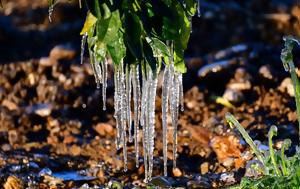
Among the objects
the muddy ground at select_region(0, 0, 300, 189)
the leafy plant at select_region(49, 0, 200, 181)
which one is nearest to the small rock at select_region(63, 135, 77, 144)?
the muddy ground at select_region(0, 0, 300, 189)

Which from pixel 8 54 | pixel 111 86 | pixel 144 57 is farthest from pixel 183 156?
pixel 8 54

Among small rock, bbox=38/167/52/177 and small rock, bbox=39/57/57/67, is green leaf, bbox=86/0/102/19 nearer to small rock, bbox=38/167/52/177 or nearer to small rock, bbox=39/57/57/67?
small rock, bbox=38/167/52/177

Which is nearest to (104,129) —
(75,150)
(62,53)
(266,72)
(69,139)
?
(69,139)

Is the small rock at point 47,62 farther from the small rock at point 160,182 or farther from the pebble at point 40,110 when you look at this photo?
the small rock at point 160,182

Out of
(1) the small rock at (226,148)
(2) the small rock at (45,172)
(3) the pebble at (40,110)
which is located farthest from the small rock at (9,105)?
(1) the small rock at (226,148)

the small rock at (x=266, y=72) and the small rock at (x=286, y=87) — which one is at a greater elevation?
the small rock at (x=266, y=72)

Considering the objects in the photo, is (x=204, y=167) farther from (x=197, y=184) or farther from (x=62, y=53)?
(x=62, y=53)
